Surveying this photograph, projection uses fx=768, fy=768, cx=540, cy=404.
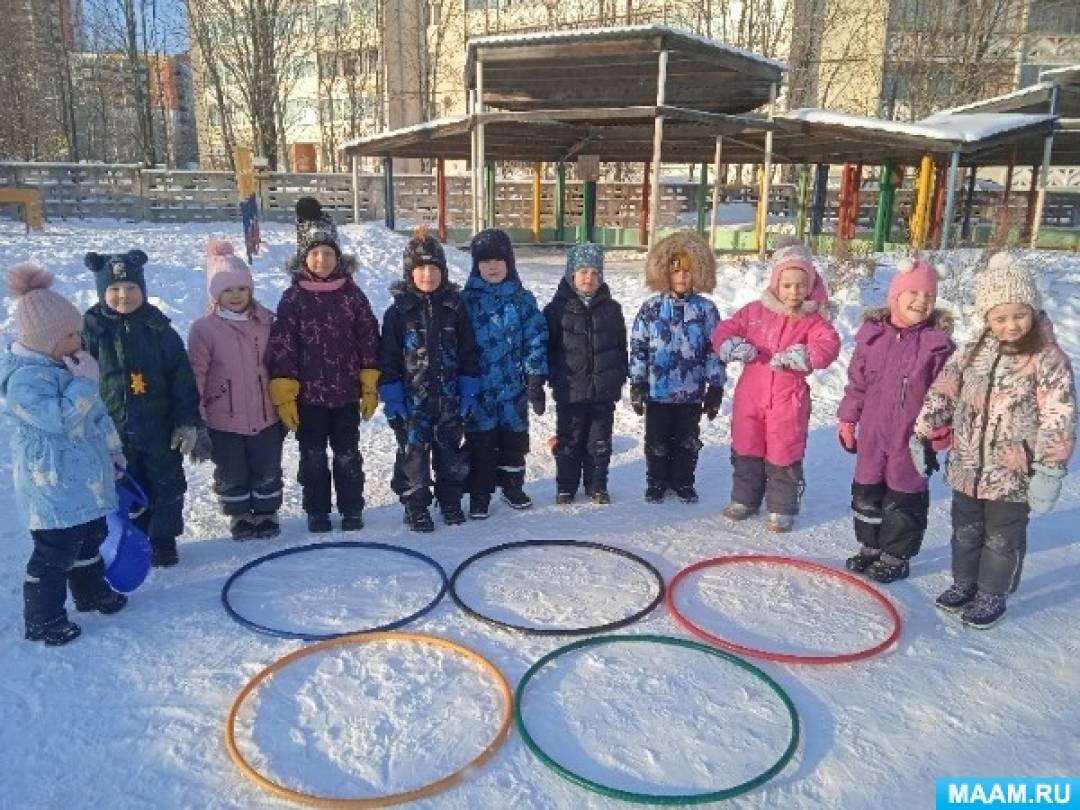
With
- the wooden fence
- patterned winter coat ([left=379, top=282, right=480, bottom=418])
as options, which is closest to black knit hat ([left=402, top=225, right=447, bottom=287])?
patterned winter coat ([left=379, top=282, right=480, bottom=418])

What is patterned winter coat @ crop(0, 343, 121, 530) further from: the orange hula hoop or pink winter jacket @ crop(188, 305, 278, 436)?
the orange hula hoop

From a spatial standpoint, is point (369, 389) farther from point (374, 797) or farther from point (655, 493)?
point (374, 797)

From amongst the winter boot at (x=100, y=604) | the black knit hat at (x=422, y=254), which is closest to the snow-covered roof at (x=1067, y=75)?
the black knit hat at (x=422, y=254)

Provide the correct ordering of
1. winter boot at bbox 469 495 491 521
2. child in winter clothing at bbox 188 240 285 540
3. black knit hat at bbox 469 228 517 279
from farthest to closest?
1. winter boot at bbox 469 495 491 521
2. black knit hat at bbox 469 228 517 279
3. child in winter clothing at bbox 188 240 285 540

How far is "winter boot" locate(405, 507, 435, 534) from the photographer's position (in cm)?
482

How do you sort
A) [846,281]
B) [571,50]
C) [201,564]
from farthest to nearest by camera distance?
[571,50] → [846,281] → [201,564]

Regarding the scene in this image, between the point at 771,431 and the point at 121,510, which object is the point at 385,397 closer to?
the point at 121,510

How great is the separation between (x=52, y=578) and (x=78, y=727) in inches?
32.8

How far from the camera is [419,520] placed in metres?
4.83

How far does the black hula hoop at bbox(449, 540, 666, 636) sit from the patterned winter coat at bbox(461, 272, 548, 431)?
0.84 meters

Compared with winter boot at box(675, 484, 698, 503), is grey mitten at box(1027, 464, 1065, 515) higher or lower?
higher

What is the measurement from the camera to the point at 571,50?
38.4 feet

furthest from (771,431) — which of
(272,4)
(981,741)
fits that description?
(272,4)

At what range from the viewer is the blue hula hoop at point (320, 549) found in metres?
3.59
